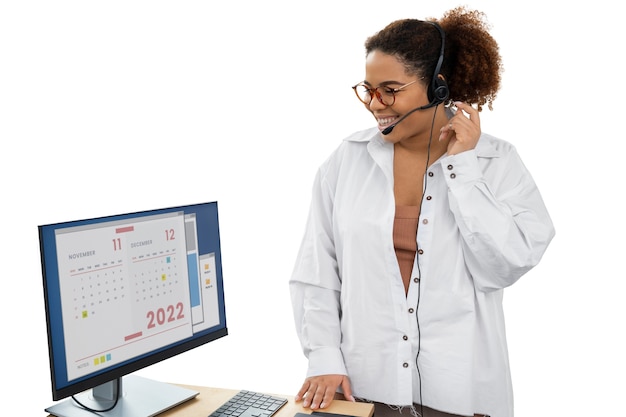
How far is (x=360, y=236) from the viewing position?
1907 mm

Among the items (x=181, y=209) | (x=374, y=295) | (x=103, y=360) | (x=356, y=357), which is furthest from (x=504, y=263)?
(x=103, y=360)

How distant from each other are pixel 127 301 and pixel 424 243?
0.90m

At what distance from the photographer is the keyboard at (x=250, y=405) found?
1.61 m

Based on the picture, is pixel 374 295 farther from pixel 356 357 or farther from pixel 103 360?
pixel 103 360

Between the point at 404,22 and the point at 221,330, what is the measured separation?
1126 mm

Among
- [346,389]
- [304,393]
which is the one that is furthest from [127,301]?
[346,389]

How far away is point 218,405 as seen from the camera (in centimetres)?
166

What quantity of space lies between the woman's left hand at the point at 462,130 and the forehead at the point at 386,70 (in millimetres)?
209

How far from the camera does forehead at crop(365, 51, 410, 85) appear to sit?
1.82m

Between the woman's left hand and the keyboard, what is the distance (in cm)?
92

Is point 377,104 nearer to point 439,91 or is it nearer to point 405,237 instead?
point 439,91

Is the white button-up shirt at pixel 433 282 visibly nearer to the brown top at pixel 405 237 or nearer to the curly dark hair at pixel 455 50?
the brown top at pixel 405 237

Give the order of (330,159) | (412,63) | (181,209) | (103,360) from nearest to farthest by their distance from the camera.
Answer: (103,360) < (181,209) < (412,63) < (330,159)

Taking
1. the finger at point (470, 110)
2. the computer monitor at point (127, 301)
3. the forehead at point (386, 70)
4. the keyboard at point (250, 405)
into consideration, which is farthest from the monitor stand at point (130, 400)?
the finger at point (470, 110)
